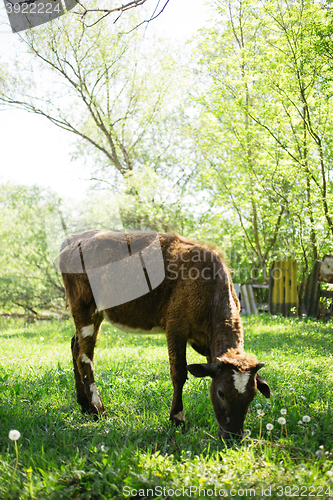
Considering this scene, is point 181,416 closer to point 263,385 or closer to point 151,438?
point 151,438

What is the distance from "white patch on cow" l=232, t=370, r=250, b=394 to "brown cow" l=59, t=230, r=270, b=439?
3 centimetres

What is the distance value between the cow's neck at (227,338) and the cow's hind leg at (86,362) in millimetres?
1455

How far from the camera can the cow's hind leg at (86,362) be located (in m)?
4.07

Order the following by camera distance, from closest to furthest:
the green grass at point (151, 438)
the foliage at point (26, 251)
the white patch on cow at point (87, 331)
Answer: the green grass at point (151, 438) < the white patch on cow at point (87, 331) < the foliage at point (26, 251)

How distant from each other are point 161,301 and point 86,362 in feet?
3.91

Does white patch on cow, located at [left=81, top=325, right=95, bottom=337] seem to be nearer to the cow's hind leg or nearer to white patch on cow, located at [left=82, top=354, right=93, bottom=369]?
the cow's hind leg

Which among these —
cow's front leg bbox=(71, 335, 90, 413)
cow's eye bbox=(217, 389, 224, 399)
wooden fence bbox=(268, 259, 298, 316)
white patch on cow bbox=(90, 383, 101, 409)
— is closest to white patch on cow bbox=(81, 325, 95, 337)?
cow's front leg bbox=(71, 335, 90, 413)

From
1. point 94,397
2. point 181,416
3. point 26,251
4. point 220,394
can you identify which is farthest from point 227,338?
point 26,251

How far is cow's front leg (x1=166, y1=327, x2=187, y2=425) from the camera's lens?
368 cm

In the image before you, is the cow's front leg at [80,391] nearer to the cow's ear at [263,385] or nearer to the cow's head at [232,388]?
the cow's head at [232,388]

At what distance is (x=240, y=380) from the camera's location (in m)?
3.10

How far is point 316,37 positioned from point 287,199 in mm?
5612

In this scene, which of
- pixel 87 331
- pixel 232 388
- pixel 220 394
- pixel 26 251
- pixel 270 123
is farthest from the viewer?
pixel 26 251

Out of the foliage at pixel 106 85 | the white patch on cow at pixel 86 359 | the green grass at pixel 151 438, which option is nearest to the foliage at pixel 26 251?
the foliage at pixel 106 85
